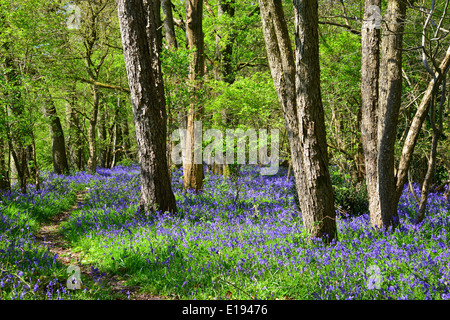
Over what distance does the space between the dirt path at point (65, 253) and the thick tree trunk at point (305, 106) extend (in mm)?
2517

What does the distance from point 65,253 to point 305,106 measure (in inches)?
186

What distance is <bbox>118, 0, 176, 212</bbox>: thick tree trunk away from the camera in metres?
6.30

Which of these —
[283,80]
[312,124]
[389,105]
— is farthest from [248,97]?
[312,124]

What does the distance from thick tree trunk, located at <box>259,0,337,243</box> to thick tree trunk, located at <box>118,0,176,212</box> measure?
267 centimetres

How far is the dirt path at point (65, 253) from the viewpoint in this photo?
4.02 metres

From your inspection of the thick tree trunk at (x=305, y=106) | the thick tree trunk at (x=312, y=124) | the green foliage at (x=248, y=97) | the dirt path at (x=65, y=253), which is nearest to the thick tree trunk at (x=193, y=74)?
the green foliage at (x=248, y=97)

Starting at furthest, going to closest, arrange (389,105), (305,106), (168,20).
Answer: (168,20), (389,105), (305,106)

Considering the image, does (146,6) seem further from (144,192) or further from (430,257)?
(430,257)

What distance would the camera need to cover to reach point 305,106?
4.45m

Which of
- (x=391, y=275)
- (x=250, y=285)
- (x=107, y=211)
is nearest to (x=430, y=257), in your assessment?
(x=391, y=275)

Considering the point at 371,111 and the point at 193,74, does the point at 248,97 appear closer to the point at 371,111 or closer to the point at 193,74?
the point at 193,74

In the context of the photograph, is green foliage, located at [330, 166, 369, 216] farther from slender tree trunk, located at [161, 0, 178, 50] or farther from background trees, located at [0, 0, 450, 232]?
slender tree trunk, located at [161, 0, 178, 50]

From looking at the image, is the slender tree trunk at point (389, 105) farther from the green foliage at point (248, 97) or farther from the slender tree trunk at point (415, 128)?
the green foliage at point (248, 97)

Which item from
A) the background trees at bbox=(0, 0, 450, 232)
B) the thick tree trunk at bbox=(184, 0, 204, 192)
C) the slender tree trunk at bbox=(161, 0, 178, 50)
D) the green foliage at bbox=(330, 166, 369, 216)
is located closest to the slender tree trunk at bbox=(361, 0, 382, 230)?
the background trees at bbox=(0, 0, 450, 232)
